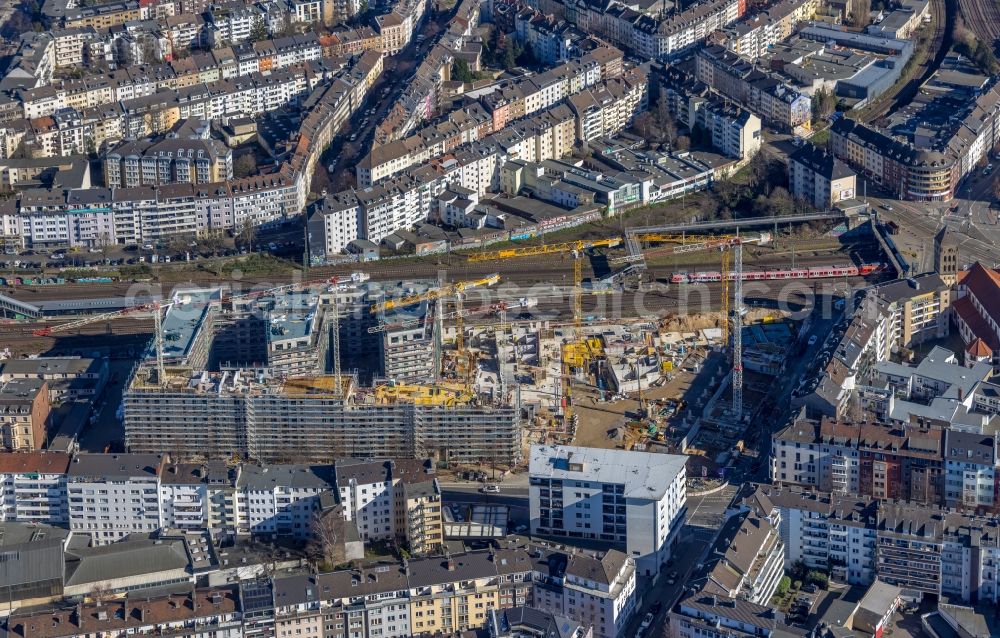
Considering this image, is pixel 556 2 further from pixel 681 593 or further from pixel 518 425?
pixel 681 593

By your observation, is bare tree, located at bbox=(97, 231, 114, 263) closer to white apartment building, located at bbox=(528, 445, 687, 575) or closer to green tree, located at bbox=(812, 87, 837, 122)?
white apartment building, located at bbox=(528, 445, 687, 575)

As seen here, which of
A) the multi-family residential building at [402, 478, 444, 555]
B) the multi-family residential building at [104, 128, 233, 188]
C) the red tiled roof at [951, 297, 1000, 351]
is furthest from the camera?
the multi-family residential building at [104, 128, 233, 188]

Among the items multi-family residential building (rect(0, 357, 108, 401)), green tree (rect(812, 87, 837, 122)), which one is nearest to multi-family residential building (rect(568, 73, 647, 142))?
green tree (rect(812, 87, 837, 122))

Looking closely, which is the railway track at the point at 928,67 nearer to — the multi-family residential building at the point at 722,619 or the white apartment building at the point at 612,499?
the white apartment building at the point at 612,499

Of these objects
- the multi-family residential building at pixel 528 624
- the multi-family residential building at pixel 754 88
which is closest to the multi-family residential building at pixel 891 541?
the multi-family residential building at pixel 528 624

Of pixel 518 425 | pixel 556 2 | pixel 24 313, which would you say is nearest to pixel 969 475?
pixel 518 425
